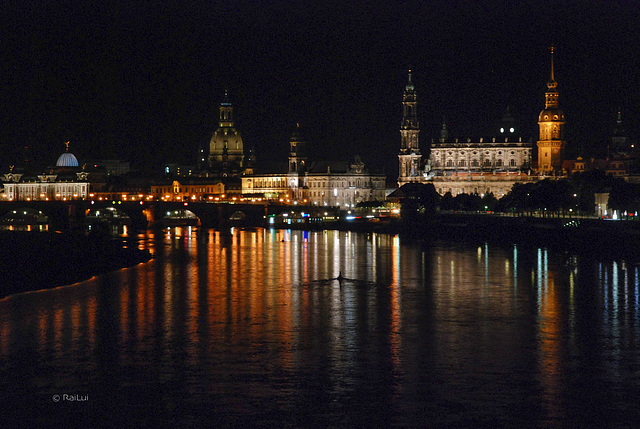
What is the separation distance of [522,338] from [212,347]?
11.6 metres

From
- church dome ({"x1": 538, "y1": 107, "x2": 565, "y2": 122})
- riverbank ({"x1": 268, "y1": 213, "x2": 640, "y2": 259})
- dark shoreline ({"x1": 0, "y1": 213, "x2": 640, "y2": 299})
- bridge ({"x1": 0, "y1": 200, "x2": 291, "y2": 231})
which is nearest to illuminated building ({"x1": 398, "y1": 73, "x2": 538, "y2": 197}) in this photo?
church dome ({"x1": 538, "y1": 107, "x2": 565, "y2": 122})

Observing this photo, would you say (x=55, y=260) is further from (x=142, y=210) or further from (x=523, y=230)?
(x=142, y=210)

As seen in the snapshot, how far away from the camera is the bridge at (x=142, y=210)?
130 meters

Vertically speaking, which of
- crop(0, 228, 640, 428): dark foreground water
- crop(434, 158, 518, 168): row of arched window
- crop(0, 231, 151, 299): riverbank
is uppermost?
crop(434, 158, 518, 168): row of arched window

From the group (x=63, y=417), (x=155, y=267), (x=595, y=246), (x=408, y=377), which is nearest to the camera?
(x=63, y=417)

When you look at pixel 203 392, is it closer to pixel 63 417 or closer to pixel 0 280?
pixel 63 417

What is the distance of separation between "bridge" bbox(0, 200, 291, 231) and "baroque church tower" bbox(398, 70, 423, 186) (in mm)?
33102

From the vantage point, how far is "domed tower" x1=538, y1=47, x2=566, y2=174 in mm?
Answer: 169000

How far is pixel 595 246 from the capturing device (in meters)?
78.6

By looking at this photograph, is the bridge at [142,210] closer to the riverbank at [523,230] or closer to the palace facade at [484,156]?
the riverbank at [523,230]

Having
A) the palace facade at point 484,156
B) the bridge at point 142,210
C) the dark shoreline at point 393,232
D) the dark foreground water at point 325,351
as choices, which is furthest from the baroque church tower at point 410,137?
the dark foreground water at point 325,351

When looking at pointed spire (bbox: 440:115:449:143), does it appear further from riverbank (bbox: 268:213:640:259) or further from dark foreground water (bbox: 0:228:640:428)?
dark foreground water (bbox: 0:228:640:428)

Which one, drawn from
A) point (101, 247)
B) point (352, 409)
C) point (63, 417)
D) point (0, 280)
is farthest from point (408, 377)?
point (101, 247)

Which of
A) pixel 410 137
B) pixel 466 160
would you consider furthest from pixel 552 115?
pixel 410 137
